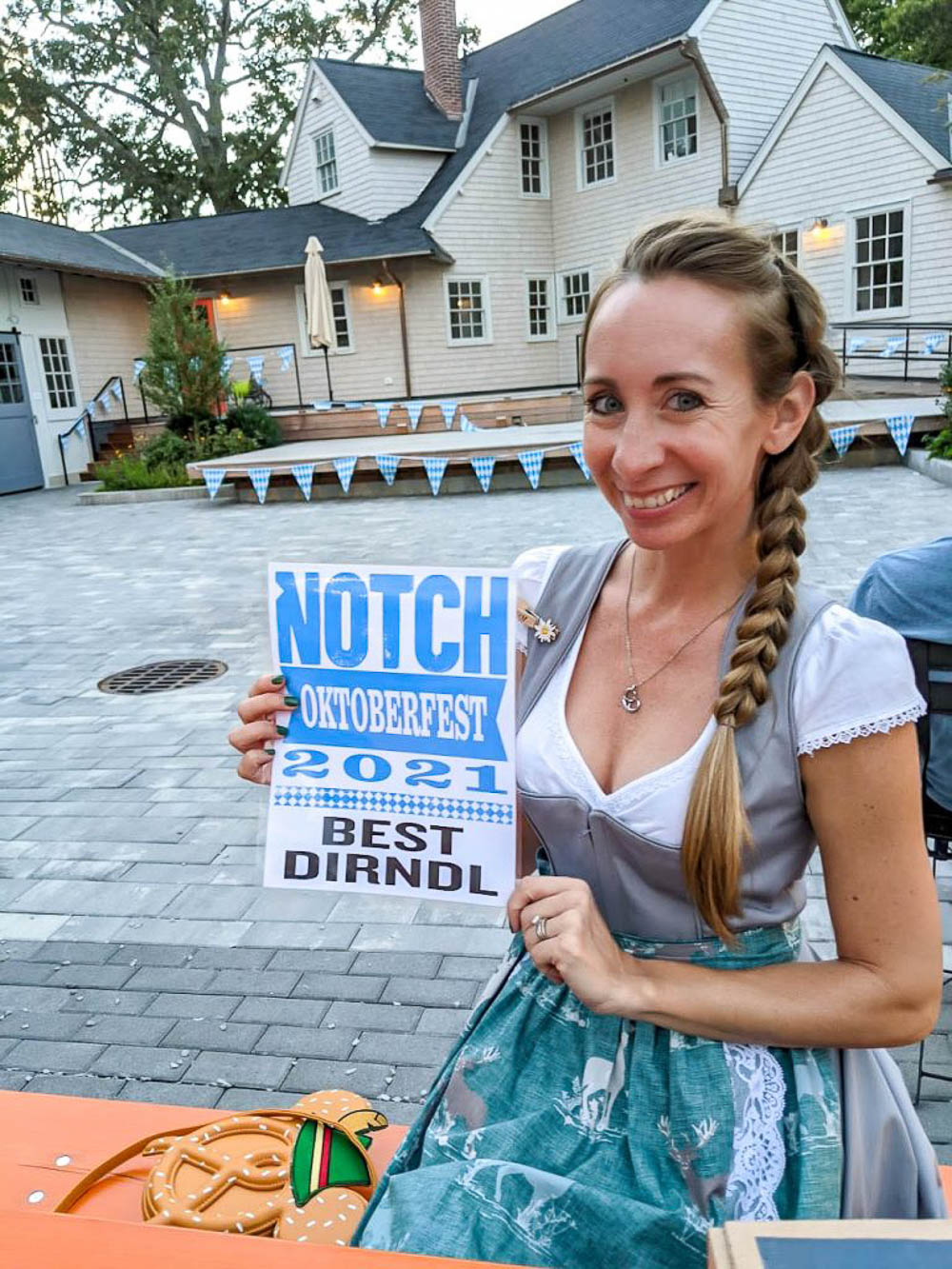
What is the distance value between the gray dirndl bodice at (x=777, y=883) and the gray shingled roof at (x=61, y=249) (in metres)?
21.2

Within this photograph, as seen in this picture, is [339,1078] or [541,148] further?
[541,148]

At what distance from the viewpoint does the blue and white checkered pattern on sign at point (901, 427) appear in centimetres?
1382

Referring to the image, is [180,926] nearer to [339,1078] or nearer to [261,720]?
[339,1078]

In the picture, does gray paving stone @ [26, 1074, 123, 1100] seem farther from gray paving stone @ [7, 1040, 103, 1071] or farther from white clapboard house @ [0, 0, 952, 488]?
white clapboard house @ [0, 0, 952, 488]

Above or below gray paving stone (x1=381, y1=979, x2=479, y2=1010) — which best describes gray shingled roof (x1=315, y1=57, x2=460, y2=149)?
above

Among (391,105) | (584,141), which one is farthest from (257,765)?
(391,105)

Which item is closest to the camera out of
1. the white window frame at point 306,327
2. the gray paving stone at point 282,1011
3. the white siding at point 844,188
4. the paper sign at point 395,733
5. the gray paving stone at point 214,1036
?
the paper sign at point 395,733

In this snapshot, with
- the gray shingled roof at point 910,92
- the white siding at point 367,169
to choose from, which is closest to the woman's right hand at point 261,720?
the gray shingled roof at point 910,92

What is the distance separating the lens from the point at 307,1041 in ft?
9.55

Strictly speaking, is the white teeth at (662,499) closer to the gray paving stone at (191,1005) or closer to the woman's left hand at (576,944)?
the woman's left hand at (576,944)

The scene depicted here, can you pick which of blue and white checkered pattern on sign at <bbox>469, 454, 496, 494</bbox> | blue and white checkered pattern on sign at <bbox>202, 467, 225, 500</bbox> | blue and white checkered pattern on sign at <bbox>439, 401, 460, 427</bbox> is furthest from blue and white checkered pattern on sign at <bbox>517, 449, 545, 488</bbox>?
blue and white checkered pattern on sign at <bbox>439, 401, 460, 427</bbox>

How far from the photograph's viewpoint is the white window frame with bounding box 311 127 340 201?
24.8 meters

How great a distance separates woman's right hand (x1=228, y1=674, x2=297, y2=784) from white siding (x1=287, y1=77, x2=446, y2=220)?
24700mm

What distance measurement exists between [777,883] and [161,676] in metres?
6.01
